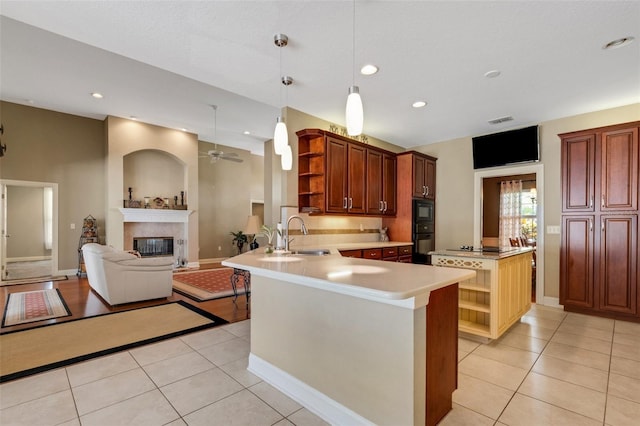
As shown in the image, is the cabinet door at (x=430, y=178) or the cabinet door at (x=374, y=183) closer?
the cabinet door at (x=374, y=183)

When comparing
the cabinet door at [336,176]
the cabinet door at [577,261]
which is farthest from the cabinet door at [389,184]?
the cabinet door at [577,261]

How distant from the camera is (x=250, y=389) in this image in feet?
6.66

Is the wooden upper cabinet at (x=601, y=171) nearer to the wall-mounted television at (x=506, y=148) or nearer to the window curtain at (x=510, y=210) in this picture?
the wall-mounted television at (x=506, y=148)

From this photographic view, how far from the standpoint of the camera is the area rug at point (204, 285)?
4.59 metres

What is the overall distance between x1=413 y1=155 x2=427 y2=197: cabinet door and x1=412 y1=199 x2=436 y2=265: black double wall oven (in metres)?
0.16

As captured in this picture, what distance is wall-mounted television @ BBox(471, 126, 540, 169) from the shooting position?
4.47 metres

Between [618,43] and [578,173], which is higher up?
[618,43]

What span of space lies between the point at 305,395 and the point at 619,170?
4483mm

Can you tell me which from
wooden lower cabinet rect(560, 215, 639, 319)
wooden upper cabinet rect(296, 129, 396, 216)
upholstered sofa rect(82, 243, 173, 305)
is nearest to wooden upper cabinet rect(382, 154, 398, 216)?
wooden upper cabinet rect(296, 129, 396, 216)

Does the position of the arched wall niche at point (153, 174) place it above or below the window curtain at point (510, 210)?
above

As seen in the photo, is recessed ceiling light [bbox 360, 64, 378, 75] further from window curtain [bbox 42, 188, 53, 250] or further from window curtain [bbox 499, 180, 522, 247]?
window curtain [bbox 42, 188, 53, 250]

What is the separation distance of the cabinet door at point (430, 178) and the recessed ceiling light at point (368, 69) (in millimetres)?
2842

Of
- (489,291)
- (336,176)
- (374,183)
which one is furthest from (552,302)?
(336,176)

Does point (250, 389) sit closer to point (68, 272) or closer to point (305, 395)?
point (305, 395)
